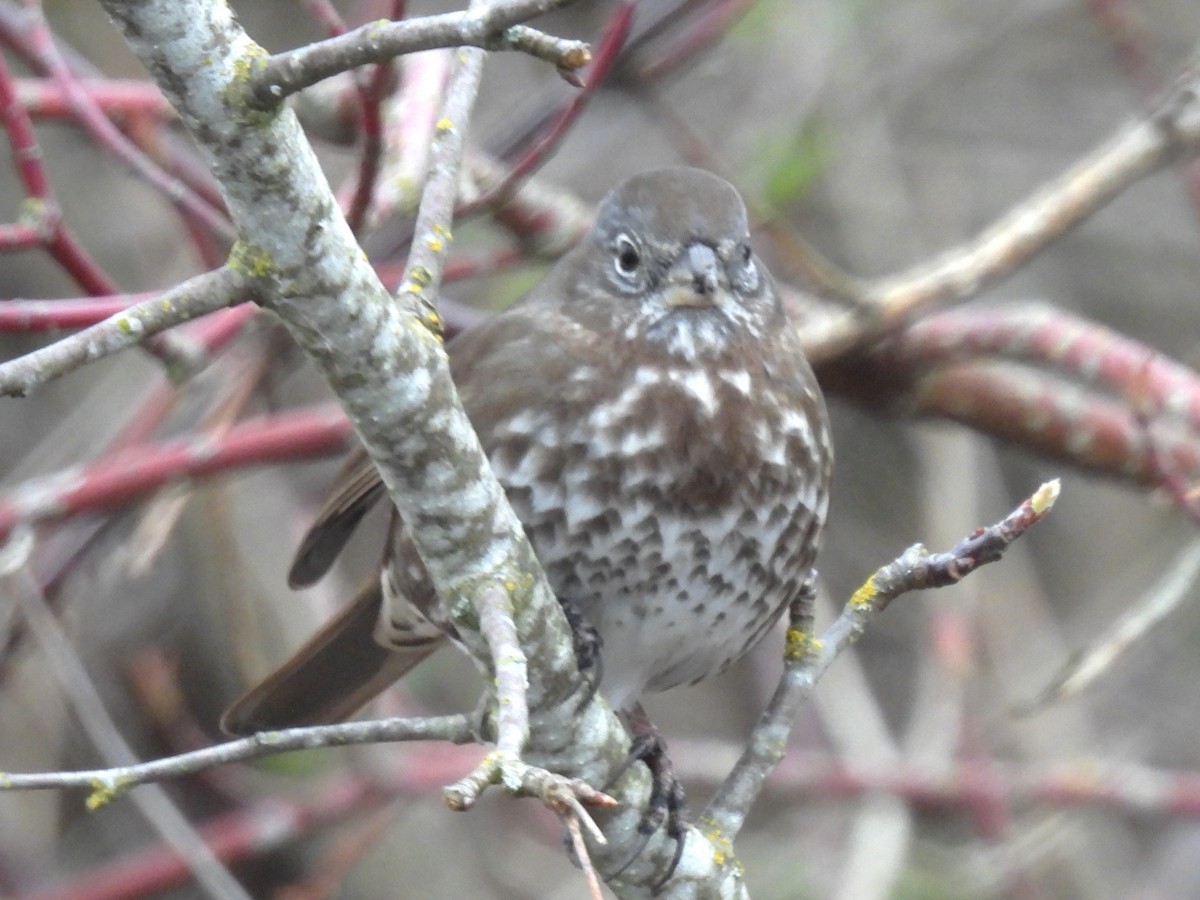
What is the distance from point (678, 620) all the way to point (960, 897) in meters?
2.16

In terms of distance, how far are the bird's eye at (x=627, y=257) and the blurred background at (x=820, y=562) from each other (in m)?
0.59

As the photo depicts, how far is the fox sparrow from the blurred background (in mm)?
581

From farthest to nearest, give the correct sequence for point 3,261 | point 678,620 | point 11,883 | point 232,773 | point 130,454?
1. point 3,261
2. point 232,773
3. point 11,883
4. point 130,454
5. point 678,620

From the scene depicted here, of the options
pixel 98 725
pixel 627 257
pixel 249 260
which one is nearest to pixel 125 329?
pixel 249 260

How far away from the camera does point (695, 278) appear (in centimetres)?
271

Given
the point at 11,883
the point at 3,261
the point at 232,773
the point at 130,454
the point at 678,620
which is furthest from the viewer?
the point at 3,261

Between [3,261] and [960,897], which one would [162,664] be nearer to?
[3,261]

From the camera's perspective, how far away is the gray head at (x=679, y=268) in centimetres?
272

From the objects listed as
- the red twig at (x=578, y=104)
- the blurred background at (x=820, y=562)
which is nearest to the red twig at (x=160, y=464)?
the blurred background at (x=820, y=562)

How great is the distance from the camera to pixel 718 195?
109 inches

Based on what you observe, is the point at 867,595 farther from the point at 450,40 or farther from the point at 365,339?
the point at 450,40

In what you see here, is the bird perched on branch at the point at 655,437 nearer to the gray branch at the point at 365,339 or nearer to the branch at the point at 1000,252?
the gray branch at the point at 365,339

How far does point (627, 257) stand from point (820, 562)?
2976 mm

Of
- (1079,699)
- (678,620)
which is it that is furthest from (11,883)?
(1079,699)
